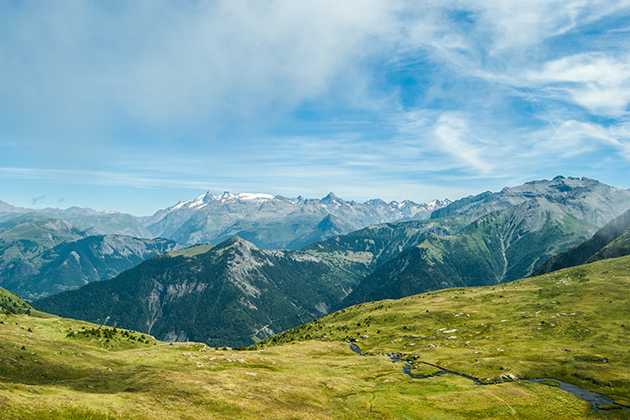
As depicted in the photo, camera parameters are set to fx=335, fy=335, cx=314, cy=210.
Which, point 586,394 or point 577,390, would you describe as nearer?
point 586,394

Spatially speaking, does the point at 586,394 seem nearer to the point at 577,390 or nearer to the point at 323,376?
the point at 577,390

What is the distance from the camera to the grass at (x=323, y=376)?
5434 cm

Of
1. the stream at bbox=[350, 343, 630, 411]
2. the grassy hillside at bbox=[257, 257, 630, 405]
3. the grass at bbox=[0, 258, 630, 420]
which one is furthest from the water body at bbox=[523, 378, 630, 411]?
the grass at bbox=[0, 258, 630, 420]

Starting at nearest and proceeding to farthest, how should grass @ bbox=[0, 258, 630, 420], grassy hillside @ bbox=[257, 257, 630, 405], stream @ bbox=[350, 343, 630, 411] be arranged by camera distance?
grass @ bbox=[0, 258, 630, 420]
stream @ bbox=[350, 343, 630, 411]
grassy hillside @ bbox=[257, 257, 630, 405]

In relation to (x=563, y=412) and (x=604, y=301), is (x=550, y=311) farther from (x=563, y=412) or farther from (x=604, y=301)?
(x=563, y=412)

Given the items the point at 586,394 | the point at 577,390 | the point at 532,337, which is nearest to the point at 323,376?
the point at 577,390

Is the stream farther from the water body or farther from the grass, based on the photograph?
the grass

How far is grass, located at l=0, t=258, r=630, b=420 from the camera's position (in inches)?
2140

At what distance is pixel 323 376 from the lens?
305 feet

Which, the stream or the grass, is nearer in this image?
the grass

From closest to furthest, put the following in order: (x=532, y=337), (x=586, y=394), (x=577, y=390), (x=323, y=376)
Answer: (x=586, y=394)
(x=577, y=390)
(x=323, y=376)
(x=532, y=337)

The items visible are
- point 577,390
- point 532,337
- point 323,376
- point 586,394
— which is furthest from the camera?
point 532,337

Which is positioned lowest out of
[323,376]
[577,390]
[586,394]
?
[323,376]

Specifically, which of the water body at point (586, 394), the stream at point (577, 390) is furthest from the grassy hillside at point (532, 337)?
the water body at point (586, 394)
